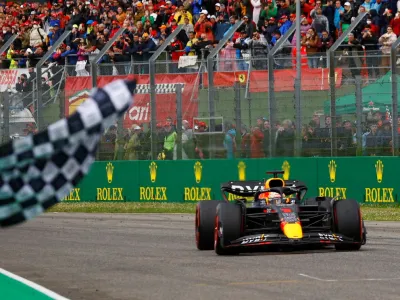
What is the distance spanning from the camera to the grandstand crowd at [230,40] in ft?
71.9

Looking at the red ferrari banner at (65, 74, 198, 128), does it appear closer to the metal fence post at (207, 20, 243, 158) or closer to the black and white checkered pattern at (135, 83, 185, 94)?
the black and white checkered pattern at (135, 83, 185, 94)

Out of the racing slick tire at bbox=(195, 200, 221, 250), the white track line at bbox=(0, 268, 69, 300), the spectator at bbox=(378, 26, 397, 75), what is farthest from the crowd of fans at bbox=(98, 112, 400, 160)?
the white track line at bbox=(0, 268, 69, 300)

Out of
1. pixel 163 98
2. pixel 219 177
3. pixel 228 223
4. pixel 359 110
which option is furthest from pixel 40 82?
pixel 228 223

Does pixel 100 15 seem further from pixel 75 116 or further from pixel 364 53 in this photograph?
pixel 75 116

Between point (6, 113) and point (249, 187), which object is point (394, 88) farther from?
point (6, 113)

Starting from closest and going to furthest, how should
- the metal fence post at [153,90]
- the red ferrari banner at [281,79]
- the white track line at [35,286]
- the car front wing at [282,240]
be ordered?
the white track line at [35,286] → the car front wing at [282,240] → the red ferrari banner at [281,79] → the metal fence post at [153,90]

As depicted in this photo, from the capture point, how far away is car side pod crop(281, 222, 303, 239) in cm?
1166

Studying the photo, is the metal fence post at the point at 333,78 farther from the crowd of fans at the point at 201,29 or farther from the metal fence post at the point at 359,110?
the metal fence post at the point at 359,110

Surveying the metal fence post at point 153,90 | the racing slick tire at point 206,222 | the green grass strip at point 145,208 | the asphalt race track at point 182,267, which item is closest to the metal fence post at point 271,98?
the green grass strip at point 145,208

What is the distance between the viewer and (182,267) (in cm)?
1095

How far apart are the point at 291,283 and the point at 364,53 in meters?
12.7

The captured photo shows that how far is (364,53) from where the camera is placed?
21125mm

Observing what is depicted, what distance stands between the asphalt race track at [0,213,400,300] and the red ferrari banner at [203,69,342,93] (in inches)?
203

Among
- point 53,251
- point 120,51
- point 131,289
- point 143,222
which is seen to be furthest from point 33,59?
point 131,289
